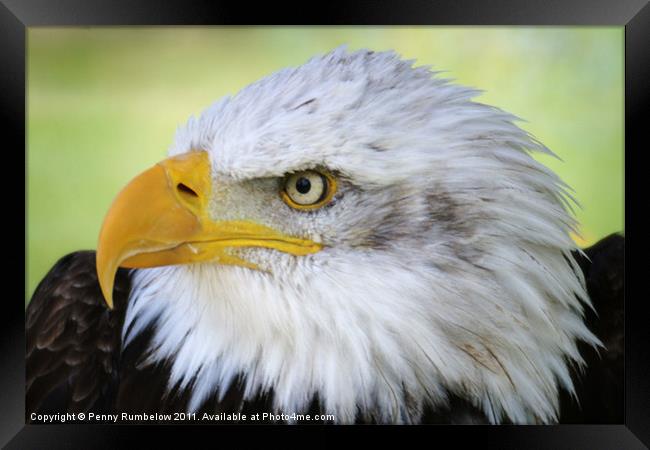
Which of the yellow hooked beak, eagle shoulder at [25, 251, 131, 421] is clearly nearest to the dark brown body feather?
eagle shoulder at [25, 251, 131, 421]

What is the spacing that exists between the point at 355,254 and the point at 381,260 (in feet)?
0.20

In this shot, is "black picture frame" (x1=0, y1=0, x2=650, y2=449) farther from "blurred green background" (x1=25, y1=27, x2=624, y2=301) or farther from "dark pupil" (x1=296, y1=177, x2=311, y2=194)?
"dark pupil" (x1=296, y1=177, x2=311, y2=194)

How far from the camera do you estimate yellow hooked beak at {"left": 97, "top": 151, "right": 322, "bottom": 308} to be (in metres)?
1.47

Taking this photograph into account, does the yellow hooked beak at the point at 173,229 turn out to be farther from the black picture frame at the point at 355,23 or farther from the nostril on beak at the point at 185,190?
the black picture frame at the point at 355,23

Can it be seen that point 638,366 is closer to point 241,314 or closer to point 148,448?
point 241,314

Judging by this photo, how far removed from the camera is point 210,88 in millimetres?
1907

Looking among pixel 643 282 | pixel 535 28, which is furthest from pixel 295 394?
pixel 535 28

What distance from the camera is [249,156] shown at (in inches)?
56.9

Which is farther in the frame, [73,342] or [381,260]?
[73,342]

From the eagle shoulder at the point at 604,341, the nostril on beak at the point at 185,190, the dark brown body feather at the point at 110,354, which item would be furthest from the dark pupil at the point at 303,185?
the eagle shoulder at the point at 604,341

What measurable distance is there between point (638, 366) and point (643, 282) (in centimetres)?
24

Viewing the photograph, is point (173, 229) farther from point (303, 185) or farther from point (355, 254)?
point (355, 254)

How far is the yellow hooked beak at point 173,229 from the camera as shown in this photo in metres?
1.47

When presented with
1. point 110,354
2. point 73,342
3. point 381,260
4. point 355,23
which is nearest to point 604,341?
point 381,260
